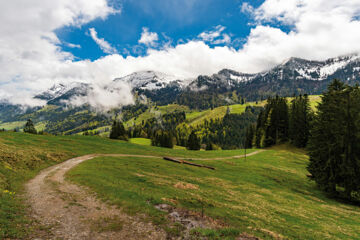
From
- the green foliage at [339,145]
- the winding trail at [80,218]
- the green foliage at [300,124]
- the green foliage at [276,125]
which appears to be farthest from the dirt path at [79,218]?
the green foliage at [276,125]

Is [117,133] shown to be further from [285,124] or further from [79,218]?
[79,218]

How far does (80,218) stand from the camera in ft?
42.1

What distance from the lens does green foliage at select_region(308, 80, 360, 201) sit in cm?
3156

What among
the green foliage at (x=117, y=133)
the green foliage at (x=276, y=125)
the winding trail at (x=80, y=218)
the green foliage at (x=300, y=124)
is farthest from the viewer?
the green foliage at (x=117, y=133)

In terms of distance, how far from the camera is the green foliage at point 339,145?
31562mm

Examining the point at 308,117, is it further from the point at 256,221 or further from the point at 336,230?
the point at 256,221

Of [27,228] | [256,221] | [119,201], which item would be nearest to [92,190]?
[119,201]

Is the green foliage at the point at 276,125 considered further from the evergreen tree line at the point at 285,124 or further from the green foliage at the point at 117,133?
the green foliage at the point at 117,133

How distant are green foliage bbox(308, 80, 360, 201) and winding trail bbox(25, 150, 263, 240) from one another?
35.5 metres

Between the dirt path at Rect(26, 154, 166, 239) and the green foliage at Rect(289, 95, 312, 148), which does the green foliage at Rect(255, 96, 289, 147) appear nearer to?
the green foliage at Rect(289, 95, 312, 148)

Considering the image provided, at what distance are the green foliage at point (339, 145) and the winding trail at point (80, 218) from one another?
35470 millimetres

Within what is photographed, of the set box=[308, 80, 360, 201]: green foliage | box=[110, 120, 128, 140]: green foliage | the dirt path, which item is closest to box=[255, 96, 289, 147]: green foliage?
box=[308, 80, 360, 201]: green foliage

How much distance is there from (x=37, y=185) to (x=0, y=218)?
10149 millimetres

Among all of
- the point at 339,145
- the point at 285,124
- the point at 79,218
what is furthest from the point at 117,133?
the point at 79,218
